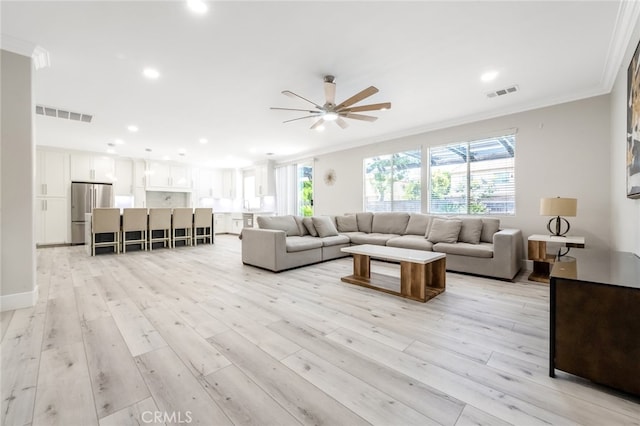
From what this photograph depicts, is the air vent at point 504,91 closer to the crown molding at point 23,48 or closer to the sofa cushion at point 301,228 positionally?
the sofa cushion at point 301,228

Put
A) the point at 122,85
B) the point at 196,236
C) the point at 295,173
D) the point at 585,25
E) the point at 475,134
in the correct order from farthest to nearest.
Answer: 1. the point at 295,173
2. the point at 196,236
3. the point at 475,134
4. the point at 122,85
5. the point at 585,25

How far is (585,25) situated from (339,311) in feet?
Answer: 11.1

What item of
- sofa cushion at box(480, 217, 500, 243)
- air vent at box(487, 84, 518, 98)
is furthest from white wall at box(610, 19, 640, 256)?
sofa cushion at box(480, 217, 500, 243)

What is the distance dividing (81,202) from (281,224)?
606 cm

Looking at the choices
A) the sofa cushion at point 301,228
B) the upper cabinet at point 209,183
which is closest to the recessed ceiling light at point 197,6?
the sofa cushion at point 301,228

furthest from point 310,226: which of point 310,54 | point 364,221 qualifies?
point 310,54

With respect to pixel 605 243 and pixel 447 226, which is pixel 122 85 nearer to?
pixel 447 226

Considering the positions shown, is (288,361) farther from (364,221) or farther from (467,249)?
(364,221)

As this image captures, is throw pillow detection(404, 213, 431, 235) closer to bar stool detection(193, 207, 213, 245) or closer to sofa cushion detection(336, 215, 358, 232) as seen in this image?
sofa cushion detection(336, 215, 358, 232)

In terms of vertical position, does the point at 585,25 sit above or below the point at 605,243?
above

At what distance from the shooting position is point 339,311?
2430 mm

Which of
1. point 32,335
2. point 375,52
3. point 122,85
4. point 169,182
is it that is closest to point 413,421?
point 32,335

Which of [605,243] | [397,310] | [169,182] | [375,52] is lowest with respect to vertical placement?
[397,310]

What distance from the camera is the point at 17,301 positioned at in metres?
2.50
